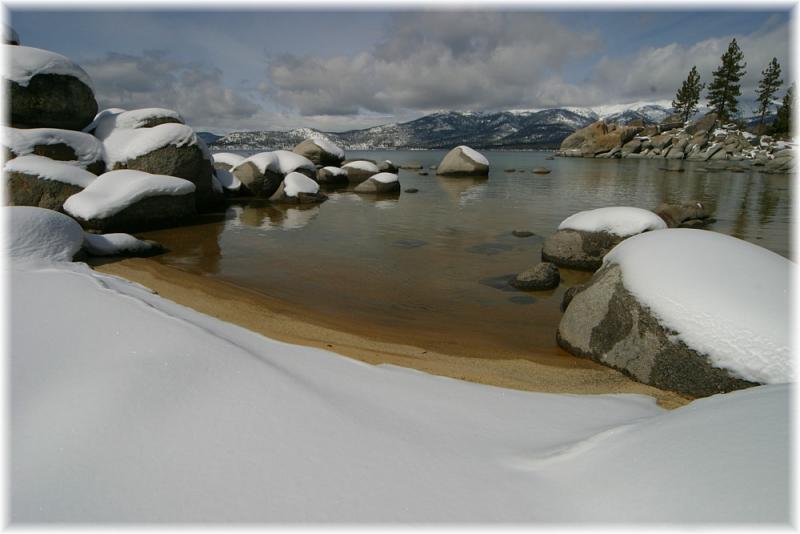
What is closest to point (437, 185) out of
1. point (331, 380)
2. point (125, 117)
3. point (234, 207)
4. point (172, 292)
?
point (234, 207)

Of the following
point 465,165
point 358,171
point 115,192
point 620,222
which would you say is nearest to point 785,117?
point 465,165

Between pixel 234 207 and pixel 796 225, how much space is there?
19582 millimetres

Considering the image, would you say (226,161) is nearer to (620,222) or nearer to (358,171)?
(358,171)

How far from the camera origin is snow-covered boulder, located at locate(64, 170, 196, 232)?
35.5ft

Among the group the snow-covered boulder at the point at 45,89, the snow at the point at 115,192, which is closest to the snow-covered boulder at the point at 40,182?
the snow at the point at 115,192

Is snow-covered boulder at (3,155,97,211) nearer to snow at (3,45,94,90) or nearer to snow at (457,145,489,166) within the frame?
snow at (3,45,94,90)

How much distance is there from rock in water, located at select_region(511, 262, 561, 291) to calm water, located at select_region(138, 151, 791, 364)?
8.0 inches

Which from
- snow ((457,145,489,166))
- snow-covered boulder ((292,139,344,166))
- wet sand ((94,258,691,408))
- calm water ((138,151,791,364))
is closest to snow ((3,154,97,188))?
calm water ((138,151,791,364))

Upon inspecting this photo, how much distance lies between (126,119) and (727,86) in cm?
8397

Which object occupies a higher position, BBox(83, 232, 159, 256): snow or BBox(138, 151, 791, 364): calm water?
BBox(83, 232, 159, 256): snow

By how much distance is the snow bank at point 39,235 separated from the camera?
6316mm

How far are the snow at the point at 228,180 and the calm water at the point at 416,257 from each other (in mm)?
1685

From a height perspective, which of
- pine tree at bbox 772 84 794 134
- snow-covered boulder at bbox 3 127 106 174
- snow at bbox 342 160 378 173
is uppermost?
pine tree at bbox 772 84 794 134

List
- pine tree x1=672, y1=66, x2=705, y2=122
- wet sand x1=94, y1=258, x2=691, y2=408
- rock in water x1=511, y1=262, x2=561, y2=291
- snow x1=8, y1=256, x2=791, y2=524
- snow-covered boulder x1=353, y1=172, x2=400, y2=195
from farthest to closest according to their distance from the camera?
1. pine tree x1=672, y1=66, x2=705, y2=122
2. snow-covered boulder x1=353, y1=172, x2=400, y2=195
3. rock in water x1=511, y1=262, x2=561, y2=291
4. wet sand x1=94, y1=258, x2=691, y2=408
5. snow x1=8, y1=256, x2=791, y2=524
